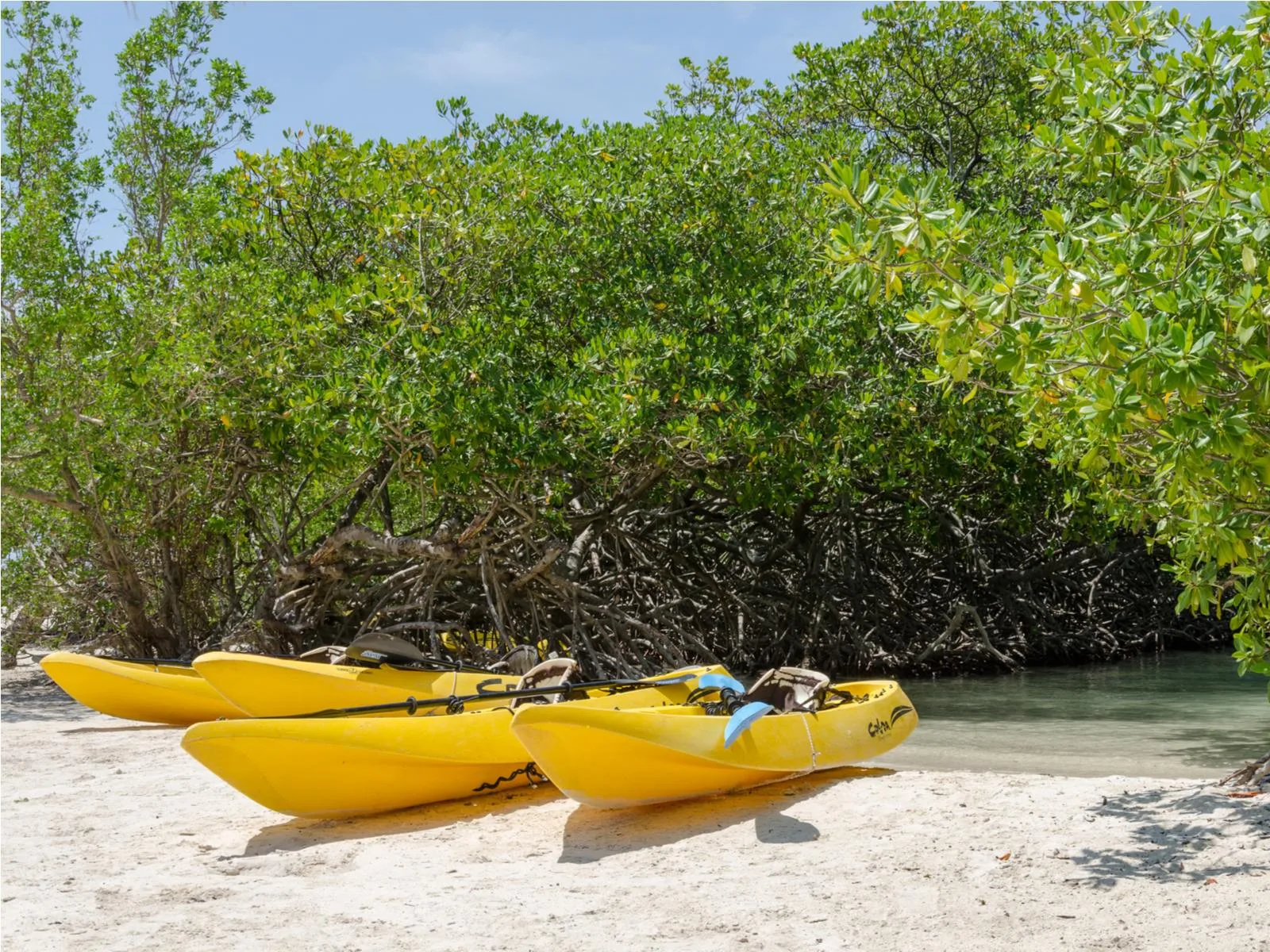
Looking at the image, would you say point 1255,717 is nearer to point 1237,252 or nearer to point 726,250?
point 726,250

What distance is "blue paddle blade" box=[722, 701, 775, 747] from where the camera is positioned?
5.14m

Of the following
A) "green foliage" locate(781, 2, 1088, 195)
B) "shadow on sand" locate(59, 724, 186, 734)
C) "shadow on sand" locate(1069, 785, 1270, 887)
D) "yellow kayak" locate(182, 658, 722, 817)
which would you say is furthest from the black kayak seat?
"green foliage" locate(781, 2, 1088, 195)

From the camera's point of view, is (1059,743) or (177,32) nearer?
(1059,743)

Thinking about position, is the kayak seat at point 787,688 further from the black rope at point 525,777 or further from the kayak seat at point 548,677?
the black rope at point 525,777

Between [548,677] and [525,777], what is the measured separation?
26.5 inches

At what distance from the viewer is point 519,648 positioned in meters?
7.39

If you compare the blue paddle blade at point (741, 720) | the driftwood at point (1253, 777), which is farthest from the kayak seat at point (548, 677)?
the driftwood at point (1253, 777)

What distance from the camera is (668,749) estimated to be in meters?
5.02

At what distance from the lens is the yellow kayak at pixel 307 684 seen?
718 centimetres

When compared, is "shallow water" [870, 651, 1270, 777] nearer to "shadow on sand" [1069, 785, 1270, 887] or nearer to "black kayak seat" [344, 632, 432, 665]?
"shadow on sand" [1069, 785, 1270, 887]

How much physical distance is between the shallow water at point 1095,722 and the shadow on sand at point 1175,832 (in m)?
1.51

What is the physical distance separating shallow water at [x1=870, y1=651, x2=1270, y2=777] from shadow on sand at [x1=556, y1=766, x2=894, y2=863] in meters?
1.54

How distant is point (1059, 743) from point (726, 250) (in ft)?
14.4

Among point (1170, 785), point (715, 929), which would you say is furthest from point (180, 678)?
point (1170, 785)
